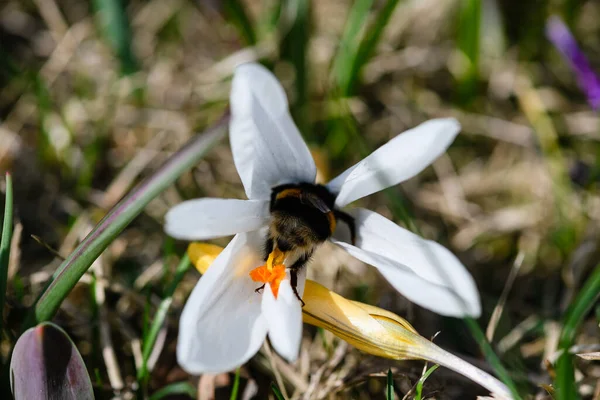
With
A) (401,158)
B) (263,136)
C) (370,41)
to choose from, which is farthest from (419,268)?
(370,41)

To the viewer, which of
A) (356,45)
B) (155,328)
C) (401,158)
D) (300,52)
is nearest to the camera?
(401,158)

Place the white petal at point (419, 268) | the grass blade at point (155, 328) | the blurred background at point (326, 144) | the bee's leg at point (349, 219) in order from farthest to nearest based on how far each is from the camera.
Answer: the blurred background at point (326, 144) → the grass blade at point (155, 328) → the bee's leg at point (349, 219) → the white petal at point (419, 268)

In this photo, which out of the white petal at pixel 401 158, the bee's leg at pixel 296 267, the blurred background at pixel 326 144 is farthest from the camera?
the blurred background at pixel 326 144

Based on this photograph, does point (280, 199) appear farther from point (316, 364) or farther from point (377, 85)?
point (377, 85)

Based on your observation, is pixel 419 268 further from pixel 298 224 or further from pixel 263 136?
pixel 263 136

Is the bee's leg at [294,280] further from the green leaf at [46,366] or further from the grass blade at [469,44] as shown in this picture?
the grass blade at [469,44]

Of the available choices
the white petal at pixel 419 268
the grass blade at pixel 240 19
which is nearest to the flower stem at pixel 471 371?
the white petal at pixel 419 268

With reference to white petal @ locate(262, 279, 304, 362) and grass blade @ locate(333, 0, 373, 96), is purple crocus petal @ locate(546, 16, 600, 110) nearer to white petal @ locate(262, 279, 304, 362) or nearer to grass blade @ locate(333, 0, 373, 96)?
grass blade @ locate(333, 0, 373, 96)

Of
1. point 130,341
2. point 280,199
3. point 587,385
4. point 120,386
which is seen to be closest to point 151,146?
point 130,341
